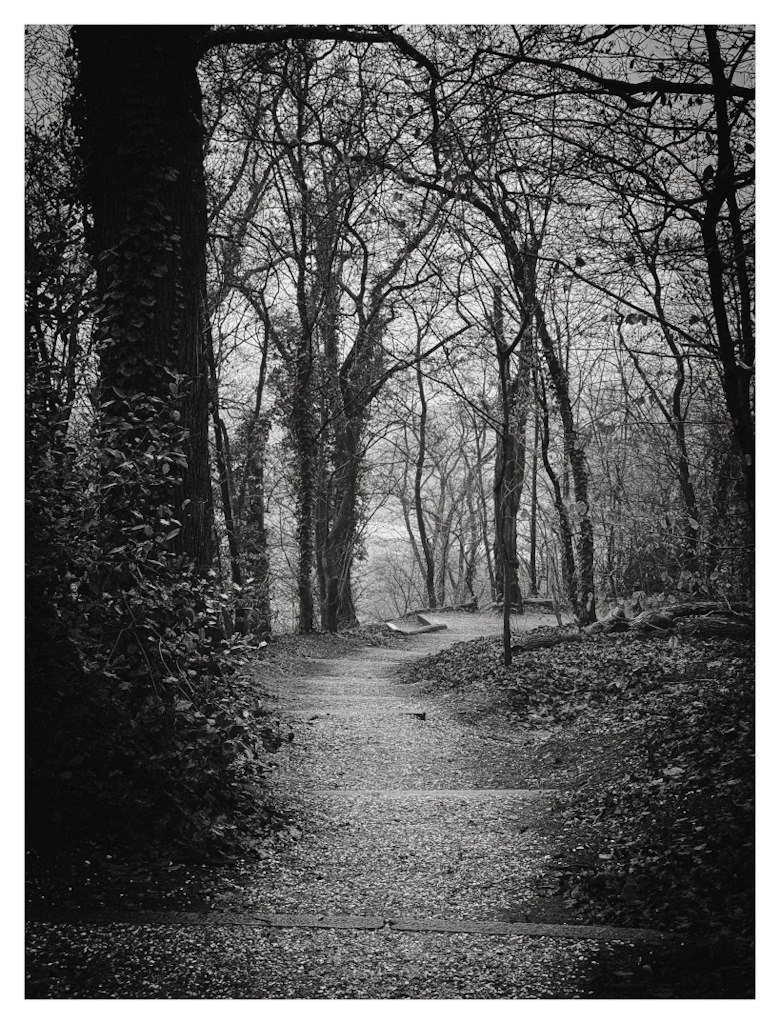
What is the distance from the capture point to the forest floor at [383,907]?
2.38 m

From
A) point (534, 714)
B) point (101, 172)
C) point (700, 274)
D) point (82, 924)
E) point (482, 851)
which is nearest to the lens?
point (82, 924)

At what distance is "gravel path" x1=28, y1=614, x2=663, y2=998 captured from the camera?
2381mm

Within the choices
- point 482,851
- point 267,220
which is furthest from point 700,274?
point 267,220

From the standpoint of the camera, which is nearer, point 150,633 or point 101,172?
point 150,633

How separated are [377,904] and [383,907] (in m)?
0.04

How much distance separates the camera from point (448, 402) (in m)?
18.6

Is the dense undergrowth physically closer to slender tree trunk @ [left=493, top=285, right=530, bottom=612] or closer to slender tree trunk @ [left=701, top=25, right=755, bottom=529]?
slender tree trunk @ [left=701, top=25, right=755, bottom=529]

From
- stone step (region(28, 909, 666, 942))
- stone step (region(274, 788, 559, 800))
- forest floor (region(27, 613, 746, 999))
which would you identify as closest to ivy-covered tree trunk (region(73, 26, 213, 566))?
stone step (region(274, 788, 559, 800))

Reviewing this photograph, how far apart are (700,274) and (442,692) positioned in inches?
187

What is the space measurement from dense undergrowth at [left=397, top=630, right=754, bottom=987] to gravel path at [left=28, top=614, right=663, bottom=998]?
191 millimetres

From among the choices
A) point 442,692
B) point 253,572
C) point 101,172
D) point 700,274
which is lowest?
point 442,692

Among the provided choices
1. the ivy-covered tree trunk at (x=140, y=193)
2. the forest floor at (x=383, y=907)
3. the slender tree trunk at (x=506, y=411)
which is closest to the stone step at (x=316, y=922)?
the forest floor at (x=383, y=907)

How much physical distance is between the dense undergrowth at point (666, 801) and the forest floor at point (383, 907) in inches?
1.4

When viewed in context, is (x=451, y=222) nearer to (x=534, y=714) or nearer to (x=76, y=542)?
(x=534, y=714)
